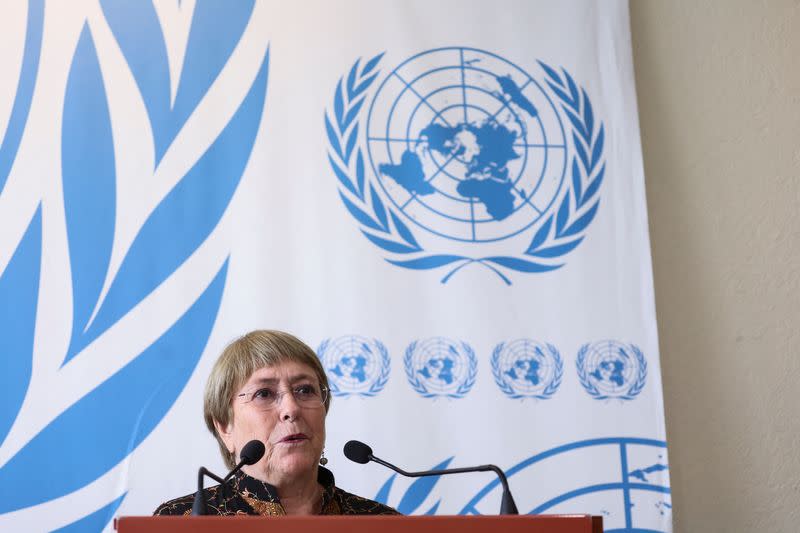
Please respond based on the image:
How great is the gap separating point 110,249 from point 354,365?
32.6 inches

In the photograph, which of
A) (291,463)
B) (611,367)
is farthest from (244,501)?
(611,367)

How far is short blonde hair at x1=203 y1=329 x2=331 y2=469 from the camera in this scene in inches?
88.0

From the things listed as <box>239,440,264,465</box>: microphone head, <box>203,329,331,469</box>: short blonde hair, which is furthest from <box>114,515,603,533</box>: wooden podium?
<box>203,329,331,469</box>: short blonde hair

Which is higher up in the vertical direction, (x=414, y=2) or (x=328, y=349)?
(x=414, y=2)

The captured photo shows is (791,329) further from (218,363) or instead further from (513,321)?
(218,363)

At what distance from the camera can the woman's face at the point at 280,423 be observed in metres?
2.12

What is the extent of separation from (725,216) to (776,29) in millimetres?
739

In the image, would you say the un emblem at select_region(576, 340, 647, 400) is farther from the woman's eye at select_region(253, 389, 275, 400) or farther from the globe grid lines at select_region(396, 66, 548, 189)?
the woman's eye at select_region(253, 389, 275, 400)

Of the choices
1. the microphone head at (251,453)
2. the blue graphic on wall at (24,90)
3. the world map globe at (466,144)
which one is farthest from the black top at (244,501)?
the blue graphic on wall at (24,90)

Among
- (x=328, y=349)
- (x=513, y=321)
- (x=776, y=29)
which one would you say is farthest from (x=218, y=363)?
(x=776, y=29)

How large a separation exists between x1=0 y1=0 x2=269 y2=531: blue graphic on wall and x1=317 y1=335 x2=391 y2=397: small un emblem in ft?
1.26

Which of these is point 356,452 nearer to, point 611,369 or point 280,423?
point 280,423

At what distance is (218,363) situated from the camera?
229cm

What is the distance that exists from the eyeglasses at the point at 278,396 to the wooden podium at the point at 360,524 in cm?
92
